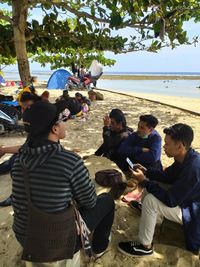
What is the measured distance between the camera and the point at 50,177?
7.32 feet

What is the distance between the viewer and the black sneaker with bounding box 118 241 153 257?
3.15m

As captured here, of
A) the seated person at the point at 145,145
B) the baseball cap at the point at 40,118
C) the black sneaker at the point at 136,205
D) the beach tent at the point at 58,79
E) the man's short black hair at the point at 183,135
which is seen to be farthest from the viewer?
the beach tent at the point at 58,79

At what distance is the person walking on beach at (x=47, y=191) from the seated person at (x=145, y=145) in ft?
7.53

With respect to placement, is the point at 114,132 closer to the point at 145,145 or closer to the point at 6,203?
the point at 145,145

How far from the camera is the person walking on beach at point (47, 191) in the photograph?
2.23 meters

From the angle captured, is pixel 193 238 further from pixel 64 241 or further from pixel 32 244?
pixel 32 244

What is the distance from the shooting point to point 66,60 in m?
30.0

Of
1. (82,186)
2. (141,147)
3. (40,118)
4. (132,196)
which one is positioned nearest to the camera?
(40,118)

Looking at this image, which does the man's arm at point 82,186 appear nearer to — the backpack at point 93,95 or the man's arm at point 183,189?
the man's arm at point 183,189

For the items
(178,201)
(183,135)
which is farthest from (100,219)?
(183,135)

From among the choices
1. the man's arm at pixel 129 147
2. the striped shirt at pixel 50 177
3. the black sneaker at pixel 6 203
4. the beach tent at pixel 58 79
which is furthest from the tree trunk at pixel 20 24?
the beach tent at pixel 58 79

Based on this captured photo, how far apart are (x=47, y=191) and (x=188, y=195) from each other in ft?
4.92

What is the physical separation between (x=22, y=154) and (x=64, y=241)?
769 mm

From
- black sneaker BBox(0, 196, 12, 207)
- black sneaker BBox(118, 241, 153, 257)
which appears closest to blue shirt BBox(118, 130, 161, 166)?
black sneaker BBox(118, 241, 153, 257)
